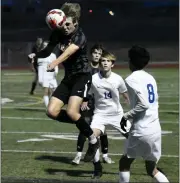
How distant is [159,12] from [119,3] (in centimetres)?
380

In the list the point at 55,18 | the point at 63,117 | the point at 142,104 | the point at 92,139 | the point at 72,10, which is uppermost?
the point at 72,10

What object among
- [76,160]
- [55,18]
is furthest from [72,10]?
[76,160]

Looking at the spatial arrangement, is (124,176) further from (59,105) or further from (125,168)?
(59,105)

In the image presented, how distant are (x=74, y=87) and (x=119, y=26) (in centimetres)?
5010

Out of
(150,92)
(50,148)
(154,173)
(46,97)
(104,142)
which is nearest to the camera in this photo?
(150,92)

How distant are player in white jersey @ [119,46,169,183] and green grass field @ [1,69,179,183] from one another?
1770 mm

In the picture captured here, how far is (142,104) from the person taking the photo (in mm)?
7332

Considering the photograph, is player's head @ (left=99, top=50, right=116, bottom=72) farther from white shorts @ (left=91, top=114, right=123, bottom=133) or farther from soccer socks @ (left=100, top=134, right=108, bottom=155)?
soccer socks @ (left=100, top=134, right=108, bottom=155)

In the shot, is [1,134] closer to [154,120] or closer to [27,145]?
[27,145]

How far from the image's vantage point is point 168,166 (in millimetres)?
10375

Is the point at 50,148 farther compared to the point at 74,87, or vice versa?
the point at 50,148

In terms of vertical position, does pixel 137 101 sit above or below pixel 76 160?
above

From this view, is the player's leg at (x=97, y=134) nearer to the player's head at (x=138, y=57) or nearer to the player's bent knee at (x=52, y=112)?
the player's bent knee at (x=52, y=112)

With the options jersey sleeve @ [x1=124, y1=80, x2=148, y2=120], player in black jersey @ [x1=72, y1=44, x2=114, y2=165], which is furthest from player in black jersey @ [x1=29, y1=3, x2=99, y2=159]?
jersey sleeve @ [x1=124, y1=80, x2=148, y2=120]
